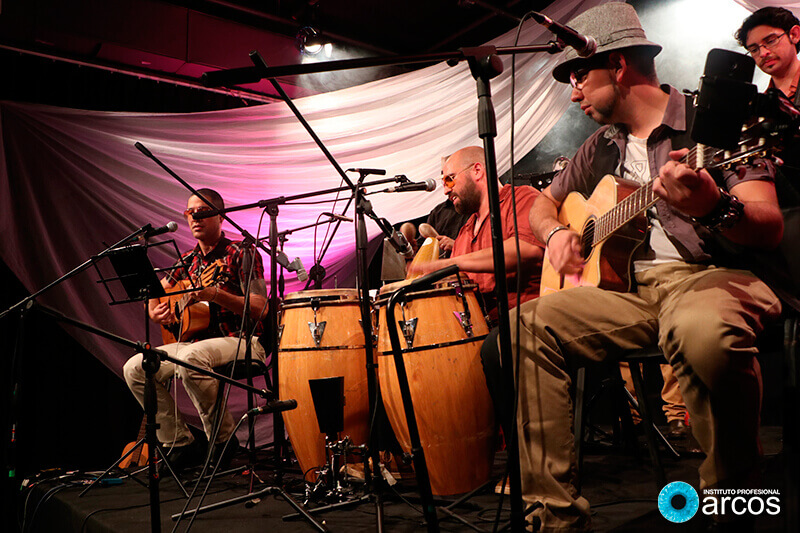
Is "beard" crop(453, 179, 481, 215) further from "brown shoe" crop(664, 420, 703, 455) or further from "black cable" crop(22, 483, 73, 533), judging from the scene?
"black cable" crop(22, 483, 73, 533)

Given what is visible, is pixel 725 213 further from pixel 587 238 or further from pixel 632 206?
pixel 587 238

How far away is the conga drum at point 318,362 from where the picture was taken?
116 inches

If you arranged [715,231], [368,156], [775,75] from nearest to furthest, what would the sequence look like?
[715,231] < [775,75] < [368,156]

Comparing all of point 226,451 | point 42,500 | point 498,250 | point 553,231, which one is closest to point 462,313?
point 553,231

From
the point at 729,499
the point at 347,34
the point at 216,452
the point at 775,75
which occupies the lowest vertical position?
the point at 216,452

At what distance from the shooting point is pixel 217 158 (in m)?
4.33

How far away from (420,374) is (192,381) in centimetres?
167

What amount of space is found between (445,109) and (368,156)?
2.31 ft

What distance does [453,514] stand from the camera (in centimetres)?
208

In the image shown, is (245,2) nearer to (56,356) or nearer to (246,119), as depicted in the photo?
(246,119)

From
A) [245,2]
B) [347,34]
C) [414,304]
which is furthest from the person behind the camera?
[347,34]

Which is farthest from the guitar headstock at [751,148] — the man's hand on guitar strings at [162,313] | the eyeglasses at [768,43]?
the man's hand on guitar strings at [162,313]

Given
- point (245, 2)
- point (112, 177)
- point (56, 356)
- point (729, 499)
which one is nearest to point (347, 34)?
point (245, 2)

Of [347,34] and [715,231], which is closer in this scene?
[715,231]
